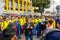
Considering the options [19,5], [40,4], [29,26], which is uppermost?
[29,26]

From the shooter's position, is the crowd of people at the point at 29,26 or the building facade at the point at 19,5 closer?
the crowd of people at the point at 29,26

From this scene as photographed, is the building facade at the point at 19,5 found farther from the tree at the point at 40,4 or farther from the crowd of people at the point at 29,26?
the crowd of people at the point at 29,26

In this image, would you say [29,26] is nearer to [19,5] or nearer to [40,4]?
[19,5]

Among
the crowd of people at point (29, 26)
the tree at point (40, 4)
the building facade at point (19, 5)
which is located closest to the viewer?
the crowd of people at point (29, 26)

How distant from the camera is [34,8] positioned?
77500 millimetres

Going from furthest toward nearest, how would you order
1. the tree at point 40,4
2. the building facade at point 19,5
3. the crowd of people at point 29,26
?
the tree at point 40,4 < the building facade at point 19,5 < the crowd of people at point 29,26

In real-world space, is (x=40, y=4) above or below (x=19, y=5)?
below

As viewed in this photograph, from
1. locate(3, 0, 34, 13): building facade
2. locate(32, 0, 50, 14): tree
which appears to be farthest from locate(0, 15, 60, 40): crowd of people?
locate(32, 0, 50, 14): tree

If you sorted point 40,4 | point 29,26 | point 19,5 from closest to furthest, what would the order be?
point 29,26 < point 19,5 < point 40,4

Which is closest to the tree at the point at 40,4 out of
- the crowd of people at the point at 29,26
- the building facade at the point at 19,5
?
the building facade at the point at 19,5

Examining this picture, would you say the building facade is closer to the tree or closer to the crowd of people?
the tree

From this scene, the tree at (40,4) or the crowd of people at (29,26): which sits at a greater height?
the crowd of people at (29,26)

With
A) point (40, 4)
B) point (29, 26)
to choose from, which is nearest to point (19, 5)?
point (40, 4)

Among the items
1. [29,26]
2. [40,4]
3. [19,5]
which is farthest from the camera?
[40,4]
